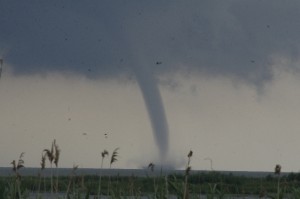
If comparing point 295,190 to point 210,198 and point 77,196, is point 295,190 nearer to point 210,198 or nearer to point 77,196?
point 210,198

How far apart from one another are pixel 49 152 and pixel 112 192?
4.04 feet

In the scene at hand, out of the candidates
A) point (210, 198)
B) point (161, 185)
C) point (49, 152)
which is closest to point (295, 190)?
point (210, 198)

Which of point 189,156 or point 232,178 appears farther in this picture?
point 232,178

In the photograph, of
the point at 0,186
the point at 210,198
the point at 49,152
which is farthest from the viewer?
the point at 210,198

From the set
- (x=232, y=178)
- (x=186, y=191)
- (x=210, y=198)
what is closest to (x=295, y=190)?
(x=210, y=198)

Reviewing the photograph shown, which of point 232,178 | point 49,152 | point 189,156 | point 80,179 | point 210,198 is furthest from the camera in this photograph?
point 232,178

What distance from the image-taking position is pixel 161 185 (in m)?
5.05

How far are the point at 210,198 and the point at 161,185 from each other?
44cm

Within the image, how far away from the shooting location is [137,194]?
5.37m

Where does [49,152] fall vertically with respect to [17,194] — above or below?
above

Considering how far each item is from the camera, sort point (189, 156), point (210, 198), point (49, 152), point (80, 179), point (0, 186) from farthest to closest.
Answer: point (80, 179) < point (210, 198) < point (0, 186) < point (49, 152) < point (189, 156)

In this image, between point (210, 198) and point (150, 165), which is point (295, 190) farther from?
point (150, 165)

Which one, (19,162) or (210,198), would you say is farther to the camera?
(210,198)

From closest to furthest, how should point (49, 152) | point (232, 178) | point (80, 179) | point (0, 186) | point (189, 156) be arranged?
point (189, 156) → point (49, 152) → point (0, 186) → point (80, 179) → point (232, 178)
